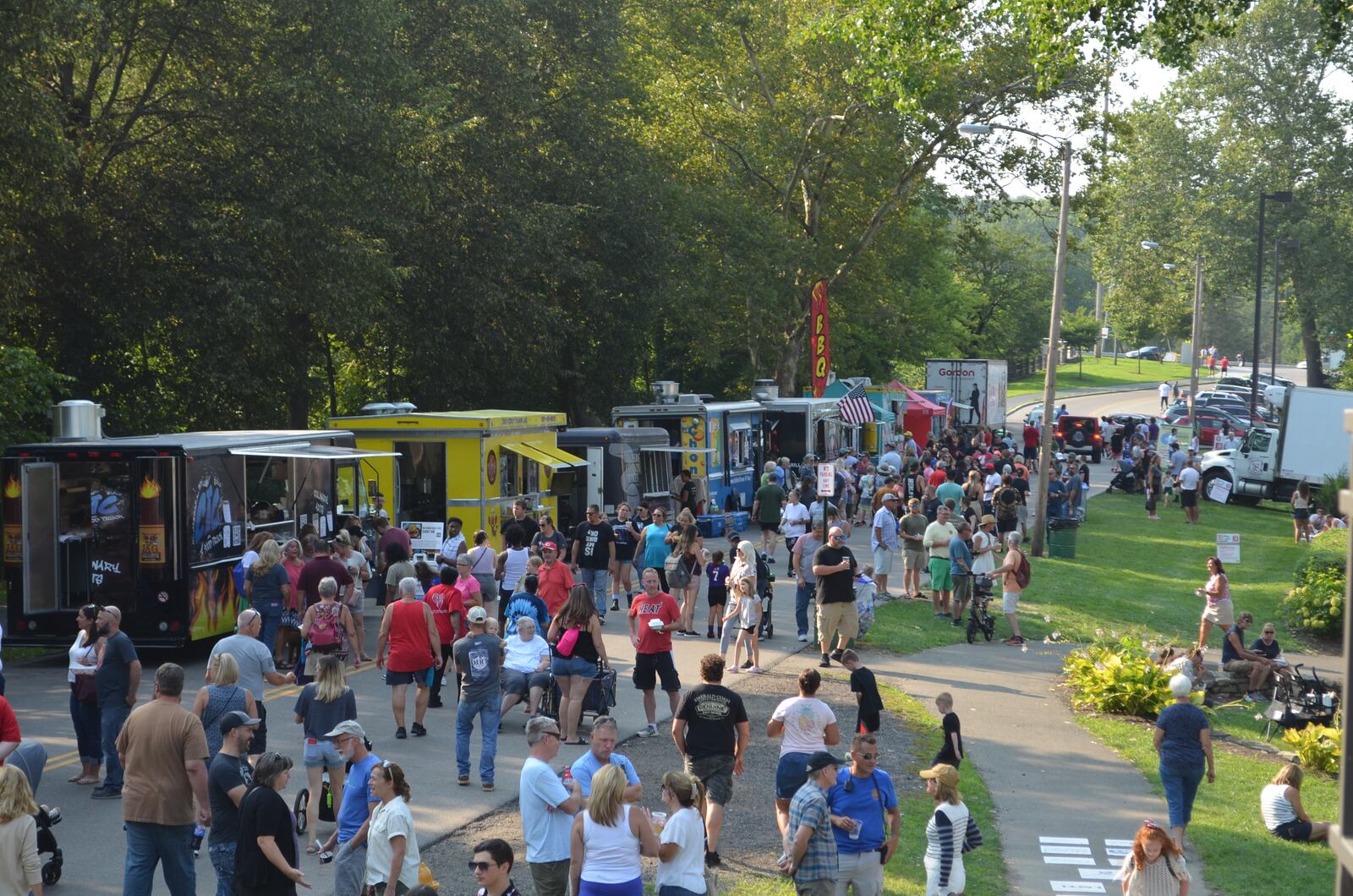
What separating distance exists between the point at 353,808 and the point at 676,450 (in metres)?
21.0

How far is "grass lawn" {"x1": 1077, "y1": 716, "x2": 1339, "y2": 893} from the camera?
444 inches

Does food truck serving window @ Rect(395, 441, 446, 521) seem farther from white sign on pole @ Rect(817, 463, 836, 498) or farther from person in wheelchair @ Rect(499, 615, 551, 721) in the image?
person in wheelchair @ Rect(499, 615, 551, 721)

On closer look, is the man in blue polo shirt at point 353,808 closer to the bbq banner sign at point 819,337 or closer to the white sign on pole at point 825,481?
the white sign on pole at point 825,481

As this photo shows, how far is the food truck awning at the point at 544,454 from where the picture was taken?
24516mm

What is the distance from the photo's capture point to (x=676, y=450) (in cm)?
2947

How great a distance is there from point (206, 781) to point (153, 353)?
62.6 ft

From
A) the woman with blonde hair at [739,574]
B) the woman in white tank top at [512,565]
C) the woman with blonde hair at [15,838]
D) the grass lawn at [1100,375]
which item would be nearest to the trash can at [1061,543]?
the woman with blonde hair at [739,574]

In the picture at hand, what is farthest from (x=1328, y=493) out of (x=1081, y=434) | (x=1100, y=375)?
(x=1100, y=375)

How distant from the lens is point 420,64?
31.8 metres

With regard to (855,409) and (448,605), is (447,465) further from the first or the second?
(855,409)

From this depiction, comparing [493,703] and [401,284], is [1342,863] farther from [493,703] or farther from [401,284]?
Answer: [401,284]

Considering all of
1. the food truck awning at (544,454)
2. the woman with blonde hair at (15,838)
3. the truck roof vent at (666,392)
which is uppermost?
the truck roof vent at (666,392)

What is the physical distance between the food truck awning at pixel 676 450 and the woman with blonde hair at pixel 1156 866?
20.6 metres

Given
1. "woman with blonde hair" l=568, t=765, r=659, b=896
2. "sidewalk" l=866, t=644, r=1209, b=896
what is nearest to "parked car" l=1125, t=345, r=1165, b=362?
"sidewalk" l=866, t=644, r=1209, b=896
